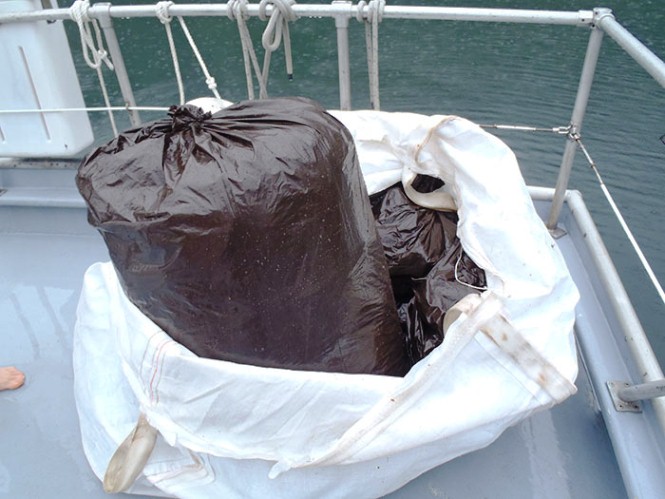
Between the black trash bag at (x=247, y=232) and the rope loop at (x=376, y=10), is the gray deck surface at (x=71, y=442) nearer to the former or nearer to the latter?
the black trash bag at (x=247, y=232)

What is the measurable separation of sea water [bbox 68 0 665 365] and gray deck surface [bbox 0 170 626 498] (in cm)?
236

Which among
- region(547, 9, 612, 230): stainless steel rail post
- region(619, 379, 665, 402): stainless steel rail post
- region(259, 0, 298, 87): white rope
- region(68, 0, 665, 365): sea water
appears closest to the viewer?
region(619, 379, 665, 402): stainless steel rail post

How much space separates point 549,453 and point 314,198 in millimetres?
816

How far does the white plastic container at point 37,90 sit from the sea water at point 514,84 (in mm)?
3313

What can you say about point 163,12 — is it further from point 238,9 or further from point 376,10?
point 376,10

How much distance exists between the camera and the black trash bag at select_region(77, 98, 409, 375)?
96 cm

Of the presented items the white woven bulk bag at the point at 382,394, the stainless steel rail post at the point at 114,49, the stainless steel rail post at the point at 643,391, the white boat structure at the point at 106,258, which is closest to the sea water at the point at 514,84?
the white boat structure at the point at 106,258

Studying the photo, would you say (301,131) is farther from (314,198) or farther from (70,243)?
A: (70,243)

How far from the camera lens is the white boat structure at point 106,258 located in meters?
1.24

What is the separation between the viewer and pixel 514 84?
625 centimetres

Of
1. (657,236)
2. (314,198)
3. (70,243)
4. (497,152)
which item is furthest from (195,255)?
(657,236)

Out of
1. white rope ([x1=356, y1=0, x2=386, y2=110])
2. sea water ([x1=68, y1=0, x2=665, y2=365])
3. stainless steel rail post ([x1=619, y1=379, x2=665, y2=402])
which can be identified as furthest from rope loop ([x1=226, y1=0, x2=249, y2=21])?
sea water ([x1=68, y1=0, x2=665, y2=365])

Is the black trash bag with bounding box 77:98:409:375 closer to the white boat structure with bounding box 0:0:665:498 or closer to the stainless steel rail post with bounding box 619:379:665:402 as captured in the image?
the white boat structure with bounding box 0:0:665:498

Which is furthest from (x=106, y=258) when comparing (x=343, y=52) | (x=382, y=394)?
(x=382, y=394)
